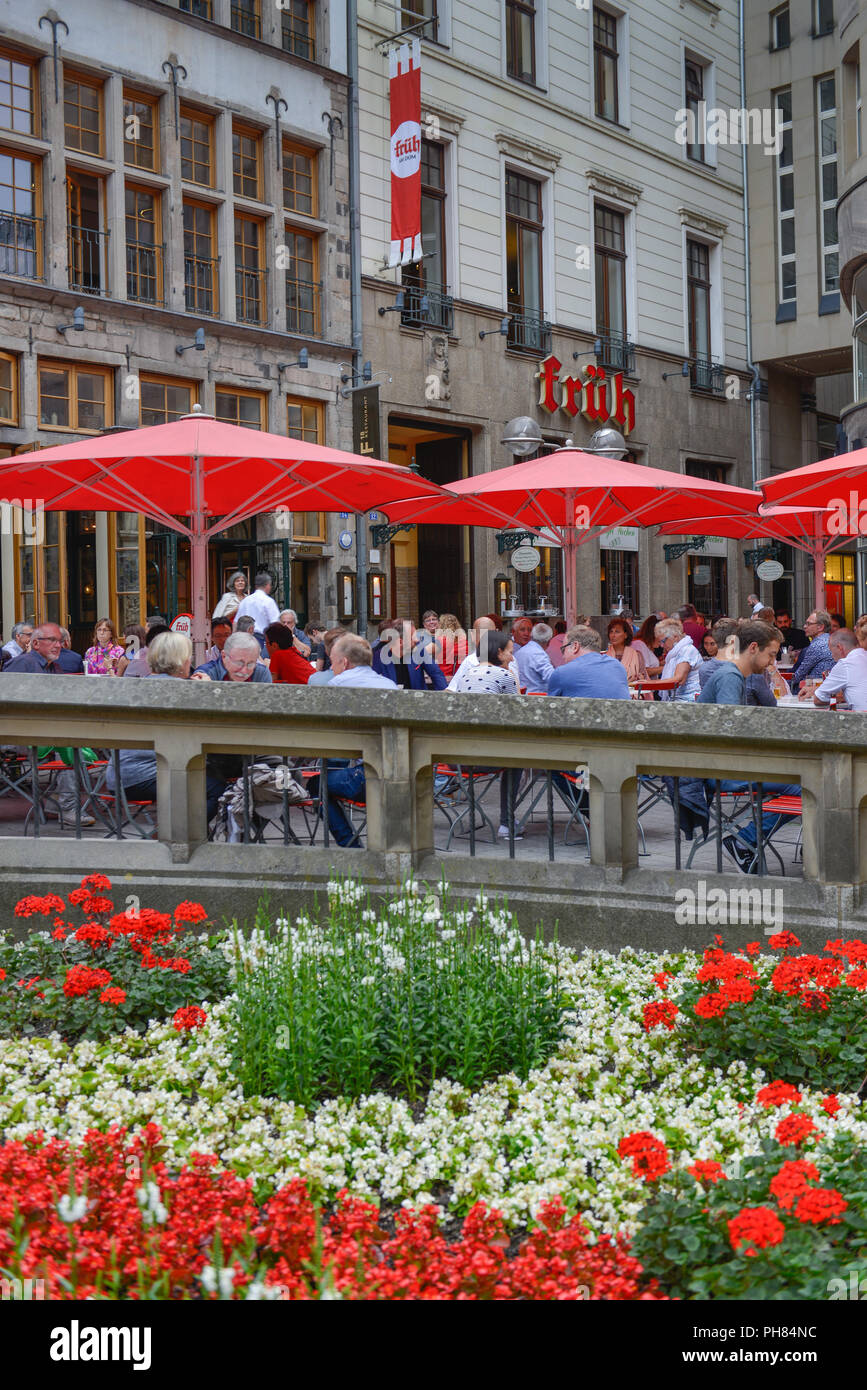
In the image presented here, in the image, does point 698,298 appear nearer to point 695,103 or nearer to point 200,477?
point 695,103

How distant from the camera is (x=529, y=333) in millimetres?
25453

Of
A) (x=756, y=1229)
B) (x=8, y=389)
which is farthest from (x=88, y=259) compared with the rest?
(x=756, y=1229)

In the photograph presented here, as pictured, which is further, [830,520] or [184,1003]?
[830,520]

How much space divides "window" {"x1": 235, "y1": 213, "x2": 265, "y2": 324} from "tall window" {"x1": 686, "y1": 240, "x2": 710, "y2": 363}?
510 inches

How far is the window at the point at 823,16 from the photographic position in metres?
29.4

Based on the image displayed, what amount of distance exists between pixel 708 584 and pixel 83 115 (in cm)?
1749

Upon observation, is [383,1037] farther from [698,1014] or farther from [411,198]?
[411,198]

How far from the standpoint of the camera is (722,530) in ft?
56.1

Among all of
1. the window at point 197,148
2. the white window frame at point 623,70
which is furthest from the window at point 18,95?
the white window frame at point 623,70

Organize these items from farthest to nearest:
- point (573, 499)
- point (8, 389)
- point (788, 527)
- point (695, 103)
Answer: point (695, 103), point (8, 389), point (788, 527), point (573, 499)

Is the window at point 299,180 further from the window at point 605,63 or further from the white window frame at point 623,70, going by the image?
the white window frame at point 623,70
